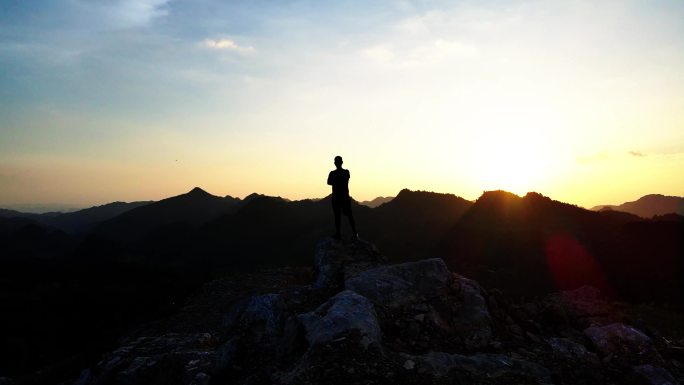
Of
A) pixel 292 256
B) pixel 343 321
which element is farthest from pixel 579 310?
pixel 292 256

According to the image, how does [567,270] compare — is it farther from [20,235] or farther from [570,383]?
[20,235]

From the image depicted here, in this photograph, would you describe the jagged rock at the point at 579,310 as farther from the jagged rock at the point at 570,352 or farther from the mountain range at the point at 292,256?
the mountain range at the point at 292,256

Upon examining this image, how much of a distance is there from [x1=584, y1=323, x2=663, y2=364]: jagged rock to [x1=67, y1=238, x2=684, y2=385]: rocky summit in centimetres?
2

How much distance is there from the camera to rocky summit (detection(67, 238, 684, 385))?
6.41 meters

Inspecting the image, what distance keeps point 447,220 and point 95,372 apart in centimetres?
6818

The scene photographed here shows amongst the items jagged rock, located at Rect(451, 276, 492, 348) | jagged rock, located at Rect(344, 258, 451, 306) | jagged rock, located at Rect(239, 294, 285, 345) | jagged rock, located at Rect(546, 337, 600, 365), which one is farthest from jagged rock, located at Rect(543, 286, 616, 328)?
jagged rock, located at Rect(239, 294, 285, 345)

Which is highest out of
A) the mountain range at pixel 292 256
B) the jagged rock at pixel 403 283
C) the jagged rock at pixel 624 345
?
the jagged rock at pixel 403 283

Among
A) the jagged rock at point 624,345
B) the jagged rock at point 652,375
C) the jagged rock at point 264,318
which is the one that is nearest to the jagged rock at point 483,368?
the jagged rock at point 652,375

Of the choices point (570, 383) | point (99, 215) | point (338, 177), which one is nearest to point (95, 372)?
point (338, 177)

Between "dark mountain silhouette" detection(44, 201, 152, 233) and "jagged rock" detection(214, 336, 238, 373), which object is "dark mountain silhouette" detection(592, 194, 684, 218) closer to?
"jagged rock" detection(214, 336, 238, 373)

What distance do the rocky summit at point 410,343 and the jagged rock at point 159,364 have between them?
36 mm

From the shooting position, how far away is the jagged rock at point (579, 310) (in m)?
9.92

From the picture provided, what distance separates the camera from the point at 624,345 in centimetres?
794

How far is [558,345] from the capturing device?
7.89 meters
